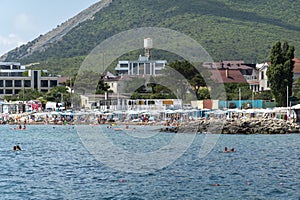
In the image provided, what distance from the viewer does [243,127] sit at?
7512 cm

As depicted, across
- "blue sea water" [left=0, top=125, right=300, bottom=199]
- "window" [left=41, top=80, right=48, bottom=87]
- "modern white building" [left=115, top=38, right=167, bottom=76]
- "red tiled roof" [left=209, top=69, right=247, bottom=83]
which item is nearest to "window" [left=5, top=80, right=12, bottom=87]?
"window" [left=41, top=80, right=48, bottom=87]

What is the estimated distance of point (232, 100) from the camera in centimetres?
11044

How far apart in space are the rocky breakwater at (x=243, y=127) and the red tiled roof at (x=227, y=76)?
44813mm

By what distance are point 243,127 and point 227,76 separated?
61.5m

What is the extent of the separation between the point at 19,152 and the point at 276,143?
22971 mm

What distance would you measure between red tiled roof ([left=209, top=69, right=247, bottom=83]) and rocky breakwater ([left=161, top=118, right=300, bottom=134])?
44.8 meters

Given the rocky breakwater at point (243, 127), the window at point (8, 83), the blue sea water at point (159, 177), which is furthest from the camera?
the window at point (8, 83)

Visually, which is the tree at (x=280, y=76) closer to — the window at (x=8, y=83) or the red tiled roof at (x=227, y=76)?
the red tiled roof at (x=227, y=76)

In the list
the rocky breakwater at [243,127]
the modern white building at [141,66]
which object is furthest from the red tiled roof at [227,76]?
the rocky breakwater at [243,127]

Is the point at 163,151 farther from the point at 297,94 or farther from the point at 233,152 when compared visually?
the point at 297,94

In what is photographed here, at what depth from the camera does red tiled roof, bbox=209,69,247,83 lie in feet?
417

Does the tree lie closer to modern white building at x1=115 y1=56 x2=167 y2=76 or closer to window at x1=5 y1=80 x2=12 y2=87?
modern white building at x1=115 y1=56 x2=167 y2=76

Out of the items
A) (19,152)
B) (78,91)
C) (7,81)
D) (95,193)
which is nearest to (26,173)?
(95,193)

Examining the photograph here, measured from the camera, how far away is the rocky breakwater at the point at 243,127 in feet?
242
